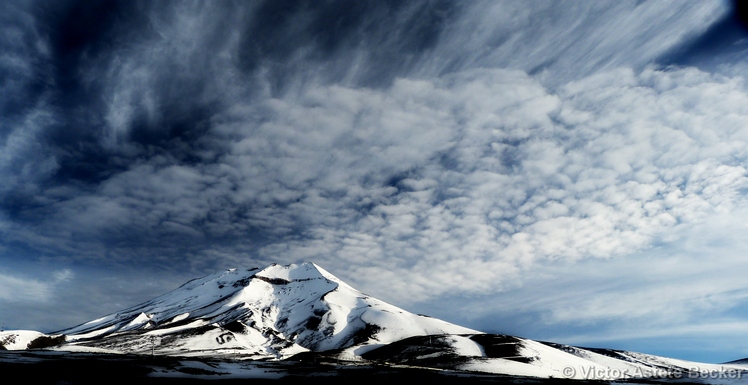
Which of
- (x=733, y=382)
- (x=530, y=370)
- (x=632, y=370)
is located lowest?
(x=632, y=370)

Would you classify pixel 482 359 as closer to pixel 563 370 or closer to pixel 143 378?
pixel 563 370

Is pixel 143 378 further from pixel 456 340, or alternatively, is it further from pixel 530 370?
pixel 456 340

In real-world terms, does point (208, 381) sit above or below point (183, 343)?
above

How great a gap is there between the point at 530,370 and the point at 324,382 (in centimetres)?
7419

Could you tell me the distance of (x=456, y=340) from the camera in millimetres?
160375

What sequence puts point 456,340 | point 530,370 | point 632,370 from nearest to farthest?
point 530,370 → point 632,370 → point 456,340

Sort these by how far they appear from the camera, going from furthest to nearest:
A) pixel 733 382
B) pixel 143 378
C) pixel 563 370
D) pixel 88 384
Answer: pixel 563 370
pixel 733 382
pixel 143 378
pixel 88 384

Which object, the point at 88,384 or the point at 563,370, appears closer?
the point at 88,384

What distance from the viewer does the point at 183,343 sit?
167125 mm

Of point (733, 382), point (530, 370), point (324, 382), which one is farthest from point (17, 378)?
point (530, 370)

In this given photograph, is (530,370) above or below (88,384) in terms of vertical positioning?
below

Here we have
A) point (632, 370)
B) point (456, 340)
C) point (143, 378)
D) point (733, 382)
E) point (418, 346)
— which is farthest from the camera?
point (456, 340)

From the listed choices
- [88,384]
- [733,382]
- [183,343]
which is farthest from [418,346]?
[88,384]

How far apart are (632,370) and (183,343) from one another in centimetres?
17279
